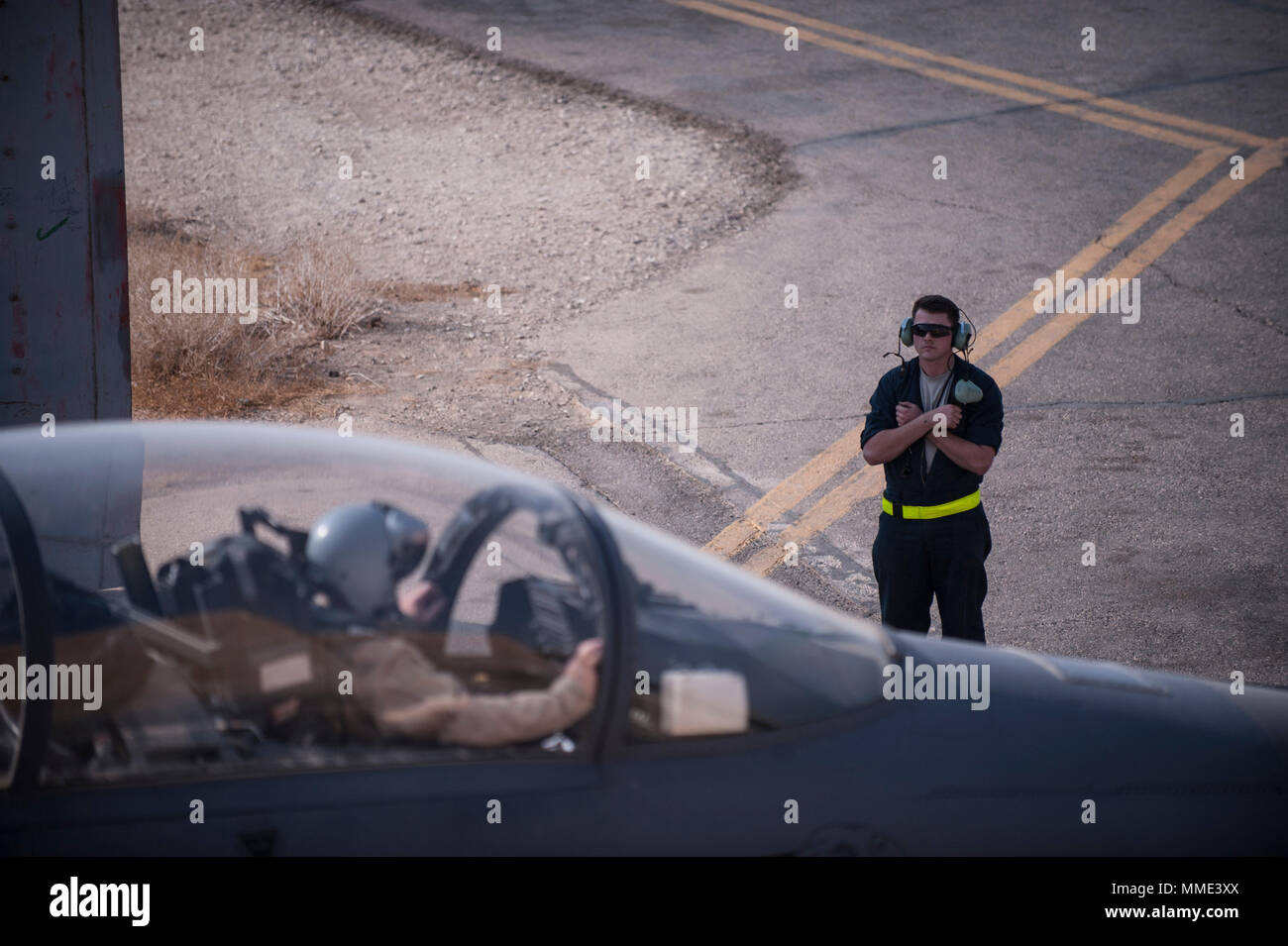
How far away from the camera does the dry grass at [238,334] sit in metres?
8.85

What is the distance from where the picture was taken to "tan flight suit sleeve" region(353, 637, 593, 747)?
2830 mm

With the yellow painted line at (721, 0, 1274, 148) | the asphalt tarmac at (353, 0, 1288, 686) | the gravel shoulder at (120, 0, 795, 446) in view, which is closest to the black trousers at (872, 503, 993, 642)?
the asphalt tarmac at (353, 0, 1288, 686)

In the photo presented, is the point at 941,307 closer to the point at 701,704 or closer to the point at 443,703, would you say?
the point at 701,704

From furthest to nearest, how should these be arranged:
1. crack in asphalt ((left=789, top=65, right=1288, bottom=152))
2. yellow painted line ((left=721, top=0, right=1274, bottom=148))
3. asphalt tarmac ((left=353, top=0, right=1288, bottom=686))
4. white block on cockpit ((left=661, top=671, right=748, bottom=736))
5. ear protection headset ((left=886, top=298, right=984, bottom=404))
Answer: crack in asphalt ((left=789, top=65, right=1288, bottom=152)) < yellow painted line ((left=721, top=0, right=1274, bottom=148)) < asphalt tarmac ((left=353, top=0, right=1288, bottom=686)) < ear protection headset ((left=886, top=298, right=984, bottom=404)) < white block on cockpit ((left=661, top=671, right=748, bottom=736))

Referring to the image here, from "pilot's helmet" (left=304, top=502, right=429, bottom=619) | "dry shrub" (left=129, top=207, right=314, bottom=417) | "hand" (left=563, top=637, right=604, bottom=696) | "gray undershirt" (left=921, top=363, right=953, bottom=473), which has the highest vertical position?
"dry shrub" (left=129, top=207, right=314, bottom=417)

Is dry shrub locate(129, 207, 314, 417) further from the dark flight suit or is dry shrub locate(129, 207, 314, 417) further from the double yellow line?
the dark flight suit

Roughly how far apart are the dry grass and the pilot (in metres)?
6.02

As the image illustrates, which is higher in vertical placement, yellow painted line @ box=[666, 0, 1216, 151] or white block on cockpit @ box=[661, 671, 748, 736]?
Result: yellow painted line @ box=[666, 0, 1216, 151]

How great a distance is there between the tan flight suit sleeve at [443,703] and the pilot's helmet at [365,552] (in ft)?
0.41

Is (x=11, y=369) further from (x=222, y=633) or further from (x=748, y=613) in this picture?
(x=748, y=613)

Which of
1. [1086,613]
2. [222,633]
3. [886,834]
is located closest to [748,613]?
[886,834]

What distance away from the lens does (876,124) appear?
14242 millimetres

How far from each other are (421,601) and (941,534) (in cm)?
291

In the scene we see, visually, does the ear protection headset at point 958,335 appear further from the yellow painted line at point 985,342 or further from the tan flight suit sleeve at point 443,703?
the tan flight suit sleeve at point 443,703
